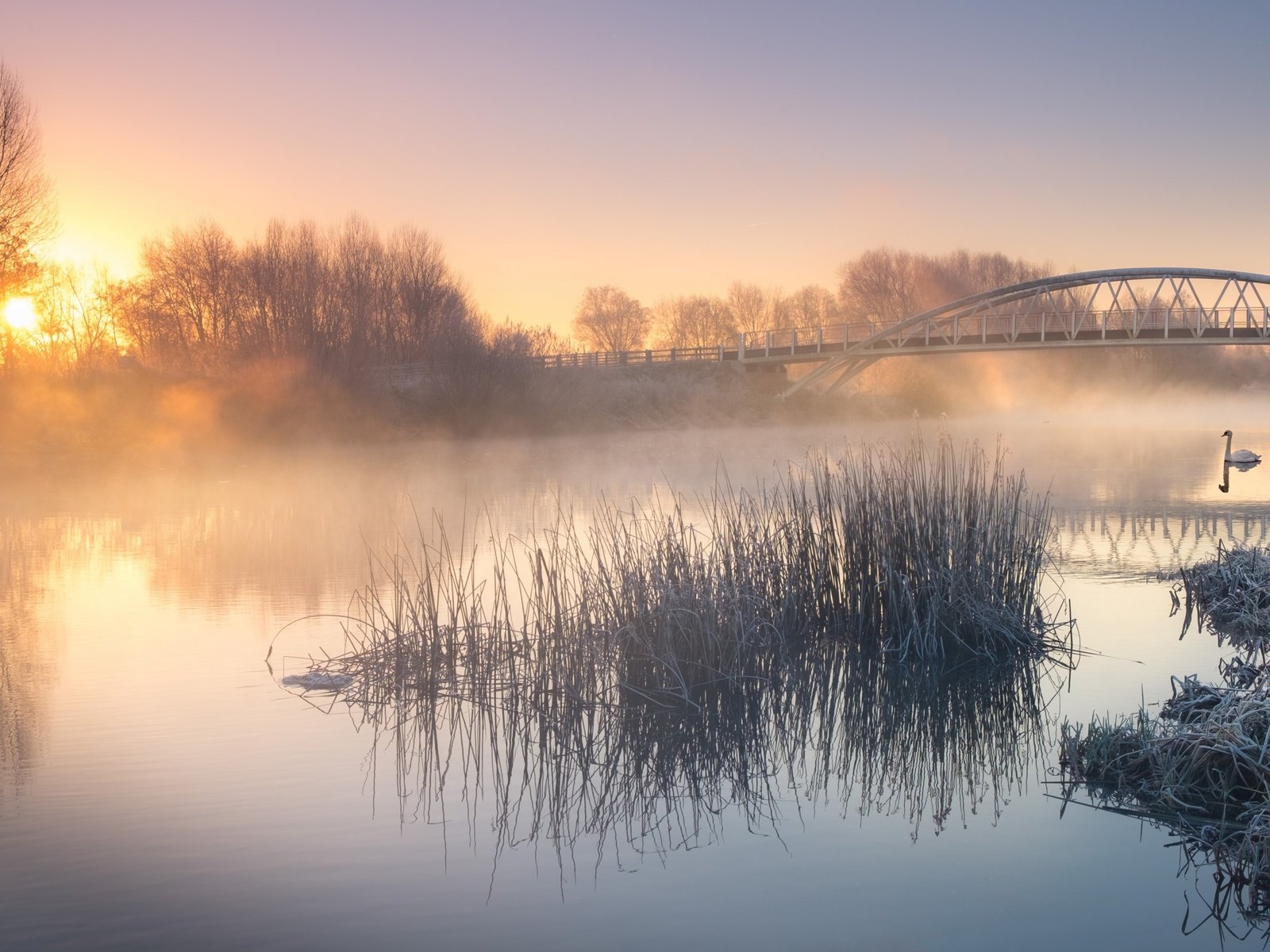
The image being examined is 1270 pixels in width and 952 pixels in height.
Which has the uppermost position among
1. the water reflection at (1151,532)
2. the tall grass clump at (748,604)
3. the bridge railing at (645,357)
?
the bridge railing at (645,357)

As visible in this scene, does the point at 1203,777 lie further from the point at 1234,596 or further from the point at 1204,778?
the point at 1234,596

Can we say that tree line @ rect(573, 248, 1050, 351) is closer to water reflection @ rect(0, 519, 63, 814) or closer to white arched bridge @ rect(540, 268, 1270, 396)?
white arched bridge @ rect(540, 268, 1270, 396)

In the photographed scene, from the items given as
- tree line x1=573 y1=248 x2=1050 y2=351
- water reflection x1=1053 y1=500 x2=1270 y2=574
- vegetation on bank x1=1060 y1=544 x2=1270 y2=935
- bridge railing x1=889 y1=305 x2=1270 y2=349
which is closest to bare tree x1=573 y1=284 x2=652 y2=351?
tree line x1=573 y1=248 x2=1050 y2=351

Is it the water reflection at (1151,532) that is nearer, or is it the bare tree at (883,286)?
the water reflection at (1151,532)

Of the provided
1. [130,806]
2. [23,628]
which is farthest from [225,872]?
[23,628]

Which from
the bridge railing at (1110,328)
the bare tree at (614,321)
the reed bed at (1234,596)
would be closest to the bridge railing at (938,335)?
the bridge railing at (1110,328)

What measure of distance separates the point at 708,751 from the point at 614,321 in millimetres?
79776

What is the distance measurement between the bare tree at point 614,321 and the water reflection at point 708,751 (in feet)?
254

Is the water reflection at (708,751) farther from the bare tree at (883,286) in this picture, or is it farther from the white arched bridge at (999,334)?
the bare tree at (883,286)

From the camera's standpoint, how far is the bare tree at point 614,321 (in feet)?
281

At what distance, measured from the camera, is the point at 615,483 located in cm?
2492

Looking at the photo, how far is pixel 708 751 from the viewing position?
22.8ft

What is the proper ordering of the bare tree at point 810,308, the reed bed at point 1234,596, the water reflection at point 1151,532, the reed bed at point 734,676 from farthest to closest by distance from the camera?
the bare tree at point 810,308 < the water reflection at point 1151,532 < the reed bed at point 1234,596 < the reed bed at point 734,676

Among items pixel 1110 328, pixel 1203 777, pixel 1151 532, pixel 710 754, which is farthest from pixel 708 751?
pixel 1110 328
